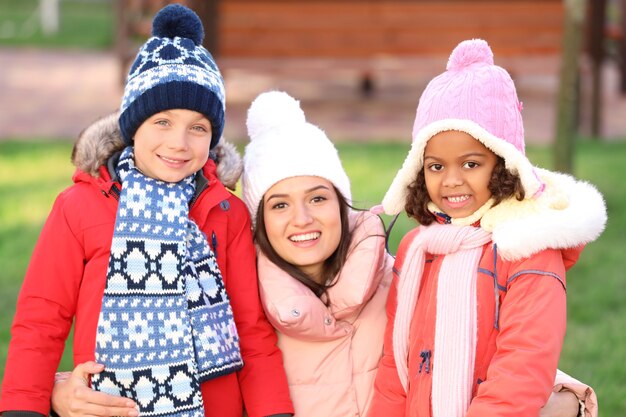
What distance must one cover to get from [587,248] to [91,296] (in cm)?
380

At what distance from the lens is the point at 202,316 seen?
2.94 metres

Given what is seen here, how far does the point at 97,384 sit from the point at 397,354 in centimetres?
89

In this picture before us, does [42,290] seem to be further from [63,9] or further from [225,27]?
[63,9]

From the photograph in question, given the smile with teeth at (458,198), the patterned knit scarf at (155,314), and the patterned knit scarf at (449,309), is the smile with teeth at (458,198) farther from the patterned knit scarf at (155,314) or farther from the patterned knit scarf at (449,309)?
the patterned knit scarf at (155,314)

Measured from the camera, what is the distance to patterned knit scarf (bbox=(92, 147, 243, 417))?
2.83 meters

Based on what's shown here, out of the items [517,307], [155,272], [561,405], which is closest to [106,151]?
[155,272]

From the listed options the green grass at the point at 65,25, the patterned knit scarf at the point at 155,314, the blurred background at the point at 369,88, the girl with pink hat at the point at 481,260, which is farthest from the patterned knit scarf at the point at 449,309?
the green grass at the point at 65,25

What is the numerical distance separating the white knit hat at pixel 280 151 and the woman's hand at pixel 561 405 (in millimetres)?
942

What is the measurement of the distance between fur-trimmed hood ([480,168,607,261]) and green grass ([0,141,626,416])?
0.90 metres

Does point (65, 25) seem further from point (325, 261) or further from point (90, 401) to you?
point (90, 401)

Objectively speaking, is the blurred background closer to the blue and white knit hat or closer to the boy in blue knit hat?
the boy in blue knit hat

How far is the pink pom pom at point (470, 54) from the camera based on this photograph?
288 centimetres

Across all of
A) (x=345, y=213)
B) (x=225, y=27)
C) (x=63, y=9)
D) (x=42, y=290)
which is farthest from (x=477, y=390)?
(x=63, y=9)

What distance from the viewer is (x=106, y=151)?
3.05 metres
